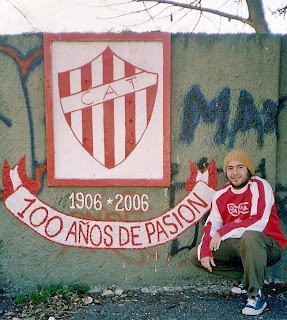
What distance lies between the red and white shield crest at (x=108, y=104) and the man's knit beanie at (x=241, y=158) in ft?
2.47

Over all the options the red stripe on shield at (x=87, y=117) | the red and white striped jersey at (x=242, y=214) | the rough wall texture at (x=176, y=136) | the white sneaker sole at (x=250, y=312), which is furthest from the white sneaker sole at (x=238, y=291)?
the red stripe on shield at (x=87, y=117)

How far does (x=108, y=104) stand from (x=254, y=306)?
202 centimetres

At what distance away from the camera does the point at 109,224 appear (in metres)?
3.68

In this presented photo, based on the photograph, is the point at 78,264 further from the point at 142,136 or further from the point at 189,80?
the point at 189,80

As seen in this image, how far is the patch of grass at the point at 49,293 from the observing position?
11.5 ft

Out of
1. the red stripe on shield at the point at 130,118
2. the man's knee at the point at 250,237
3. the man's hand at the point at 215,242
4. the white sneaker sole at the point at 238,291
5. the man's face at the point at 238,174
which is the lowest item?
the white sneaker sole at the point at 238,291

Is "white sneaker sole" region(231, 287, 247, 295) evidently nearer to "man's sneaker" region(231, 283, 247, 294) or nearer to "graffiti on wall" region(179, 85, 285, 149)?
"man's sneaker" region(231, 283, 247, 294)

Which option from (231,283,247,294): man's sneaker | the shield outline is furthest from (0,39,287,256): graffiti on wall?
(231,283,247,294): man's sneaker

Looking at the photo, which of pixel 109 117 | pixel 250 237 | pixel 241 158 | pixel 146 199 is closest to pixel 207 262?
pixel 250 237

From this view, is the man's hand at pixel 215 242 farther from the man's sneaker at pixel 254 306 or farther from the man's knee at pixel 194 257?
the man's sneaker at pixel 254 306

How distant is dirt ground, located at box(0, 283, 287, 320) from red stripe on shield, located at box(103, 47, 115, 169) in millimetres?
1156

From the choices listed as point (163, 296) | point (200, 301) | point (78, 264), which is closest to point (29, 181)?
point (78, 264)

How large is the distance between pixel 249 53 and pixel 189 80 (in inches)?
22.2

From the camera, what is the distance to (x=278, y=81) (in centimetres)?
359
